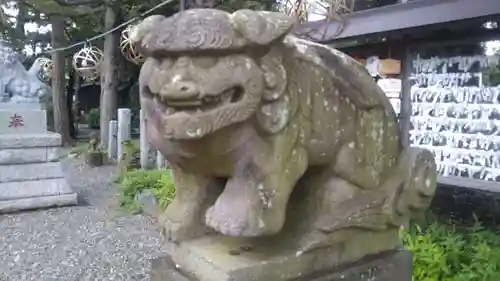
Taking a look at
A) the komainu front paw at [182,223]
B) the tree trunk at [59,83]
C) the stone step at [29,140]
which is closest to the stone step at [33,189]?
the stone step at [29,140]

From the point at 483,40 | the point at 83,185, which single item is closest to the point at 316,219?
the point at 483,40

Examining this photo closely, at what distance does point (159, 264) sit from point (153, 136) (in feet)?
2.01

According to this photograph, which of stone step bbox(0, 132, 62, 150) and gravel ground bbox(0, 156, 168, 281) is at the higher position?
stone step bbox(0, 132, 62, 150)

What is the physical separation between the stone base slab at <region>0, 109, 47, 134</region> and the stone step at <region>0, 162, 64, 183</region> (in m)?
0.42

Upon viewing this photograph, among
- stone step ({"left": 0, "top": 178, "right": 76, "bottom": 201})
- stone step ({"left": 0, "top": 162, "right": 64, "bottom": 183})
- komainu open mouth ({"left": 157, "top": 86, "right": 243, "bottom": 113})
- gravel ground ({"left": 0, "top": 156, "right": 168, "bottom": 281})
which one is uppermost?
komainu open mouth ({"left": 157, "top": 86, "right": 243, "bottom": 113})

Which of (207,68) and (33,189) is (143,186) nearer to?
(33,189)

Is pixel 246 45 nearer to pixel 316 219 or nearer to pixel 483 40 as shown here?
pixel 316 219

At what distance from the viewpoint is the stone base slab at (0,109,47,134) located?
5.77 metres

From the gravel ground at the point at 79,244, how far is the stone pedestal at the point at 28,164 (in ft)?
0.52

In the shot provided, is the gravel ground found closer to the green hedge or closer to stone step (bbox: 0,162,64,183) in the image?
stone step (bbox: 0,162,64,183)

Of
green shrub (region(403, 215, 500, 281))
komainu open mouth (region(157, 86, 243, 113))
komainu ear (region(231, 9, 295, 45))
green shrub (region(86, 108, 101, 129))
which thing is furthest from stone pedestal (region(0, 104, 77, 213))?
green shrub (region(86, 108, 101, 129))

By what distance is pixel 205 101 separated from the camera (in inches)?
55.8

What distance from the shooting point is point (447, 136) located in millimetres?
4227

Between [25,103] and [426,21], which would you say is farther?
[25,103]
